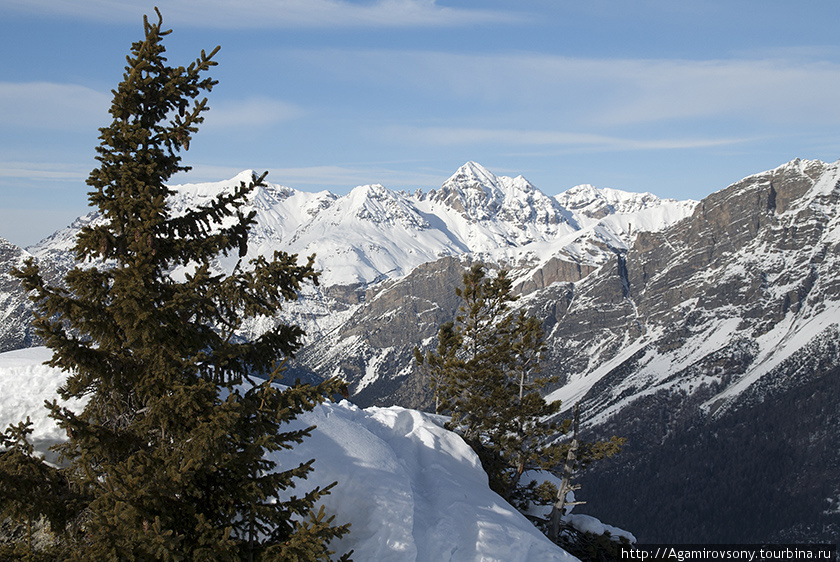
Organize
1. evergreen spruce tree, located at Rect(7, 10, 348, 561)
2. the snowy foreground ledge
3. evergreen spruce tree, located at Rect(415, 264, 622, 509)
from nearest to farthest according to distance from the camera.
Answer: evergreen spruce tree, located at Rect(7, 10, 348, 561), the snowy foreground ledge, evergreen spruce tree, located at Rect(415, 264, 622, 509)

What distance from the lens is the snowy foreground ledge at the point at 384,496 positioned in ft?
56.8

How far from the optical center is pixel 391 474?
19734 millimetres

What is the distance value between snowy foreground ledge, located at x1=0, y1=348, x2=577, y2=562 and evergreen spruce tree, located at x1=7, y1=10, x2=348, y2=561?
18.9 feet

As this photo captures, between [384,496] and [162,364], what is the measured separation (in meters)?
9.39

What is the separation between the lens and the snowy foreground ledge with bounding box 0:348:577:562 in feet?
56.8

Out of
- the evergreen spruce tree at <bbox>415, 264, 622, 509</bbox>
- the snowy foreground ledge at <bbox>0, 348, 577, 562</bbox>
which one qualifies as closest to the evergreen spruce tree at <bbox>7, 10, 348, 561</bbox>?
the snowy foreground ledge at <bbox>0, 348, 577, 562</bbox>

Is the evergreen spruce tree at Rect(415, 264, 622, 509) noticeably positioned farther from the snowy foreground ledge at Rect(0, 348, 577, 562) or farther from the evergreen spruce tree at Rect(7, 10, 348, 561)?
the evergreen spruce tree at Rect(7, 10, 348, 561)

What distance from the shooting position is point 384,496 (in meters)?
18.2

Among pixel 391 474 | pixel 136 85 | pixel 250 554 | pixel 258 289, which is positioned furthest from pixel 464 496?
pixel 136 85

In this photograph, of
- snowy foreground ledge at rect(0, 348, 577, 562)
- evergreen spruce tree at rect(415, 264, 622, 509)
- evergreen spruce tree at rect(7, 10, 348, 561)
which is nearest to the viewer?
evergreen spruce tree at rect(7, 10, 348, 561)

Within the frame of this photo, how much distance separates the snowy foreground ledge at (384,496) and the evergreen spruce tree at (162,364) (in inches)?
227

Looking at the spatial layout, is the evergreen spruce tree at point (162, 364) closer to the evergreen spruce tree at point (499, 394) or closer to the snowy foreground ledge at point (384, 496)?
the snowy foreground ledge at point (384, 496)

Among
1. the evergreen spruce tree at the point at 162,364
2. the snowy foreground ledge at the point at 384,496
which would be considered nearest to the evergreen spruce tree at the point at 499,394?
the snowy foreground ledge at the point at 384,496

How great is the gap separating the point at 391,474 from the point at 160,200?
12114mm
